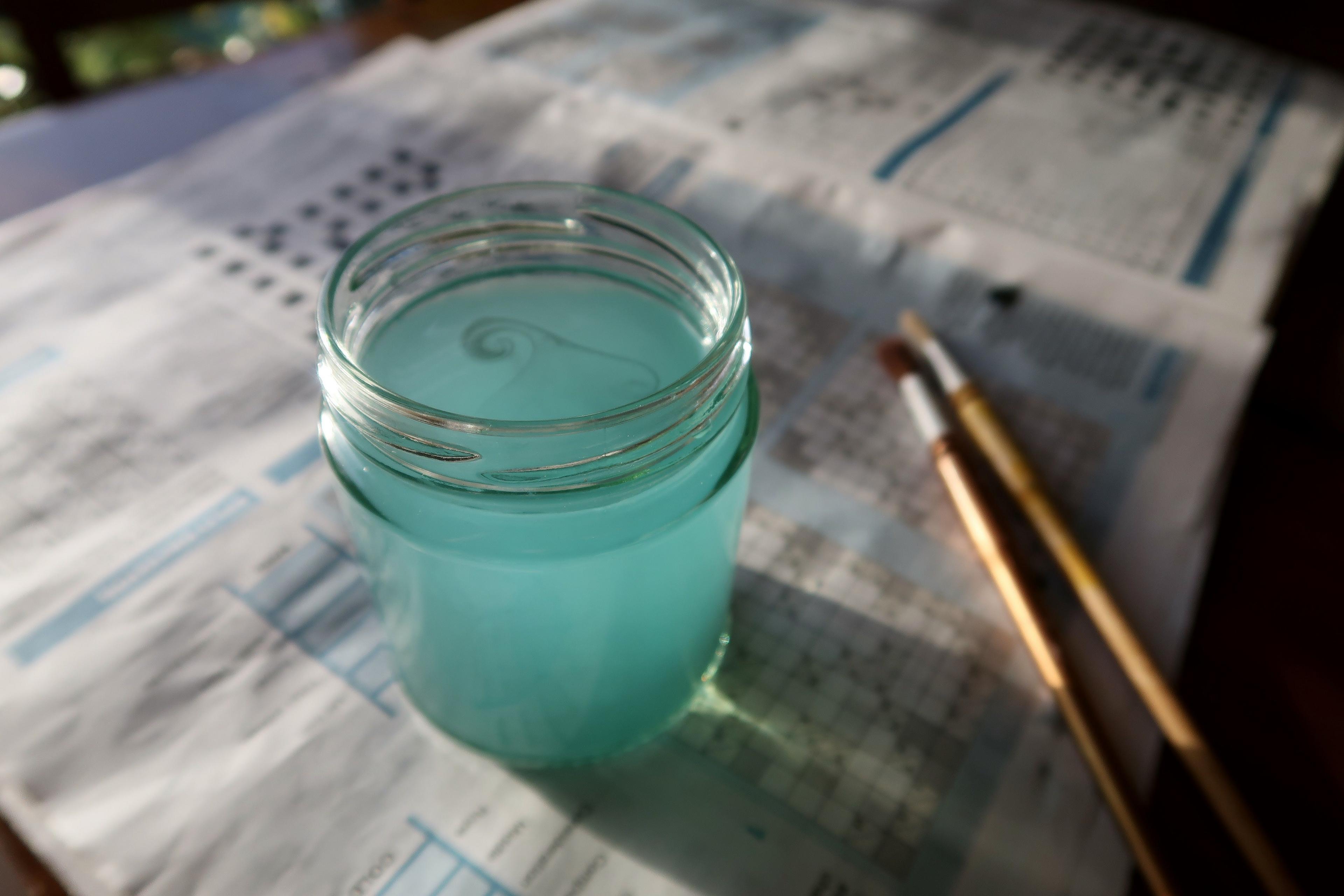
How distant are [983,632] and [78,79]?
0.95 metres

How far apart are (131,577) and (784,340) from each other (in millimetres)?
385

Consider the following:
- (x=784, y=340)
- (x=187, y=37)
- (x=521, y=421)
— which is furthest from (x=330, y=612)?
(x=187, y=37)

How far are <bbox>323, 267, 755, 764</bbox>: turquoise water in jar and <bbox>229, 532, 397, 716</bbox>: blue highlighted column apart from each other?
28mm

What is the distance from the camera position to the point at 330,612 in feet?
1.40

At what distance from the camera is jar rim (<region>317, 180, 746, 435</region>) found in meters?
0.26

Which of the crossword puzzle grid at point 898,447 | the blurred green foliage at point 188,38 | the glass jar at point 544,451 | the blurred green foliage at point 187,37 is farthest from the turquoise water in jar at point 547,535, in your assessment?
the blurred green foliage at point 188,38

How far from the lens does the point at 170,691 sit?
1.28ft

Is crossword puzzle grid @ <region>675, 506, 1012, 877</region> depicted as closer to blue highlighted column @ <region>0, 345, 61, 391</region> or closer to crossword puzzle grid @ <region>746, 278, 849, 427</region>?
crossword puzzle grid @ <region>746, 278, 849, 427</region>

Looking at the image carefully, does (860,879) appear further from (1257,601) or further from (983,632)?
(1257,601)

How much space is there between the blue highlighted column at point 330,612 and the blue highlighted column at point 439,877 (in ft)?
0.22

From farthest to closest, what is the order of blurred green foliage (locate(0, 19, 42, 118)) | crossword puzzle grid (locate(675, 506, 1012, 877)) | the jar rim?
blurred green foliage (locate(0, 19, 42, 118)) → crossword puzzle grid (locate(675, 506, 1012, 877)) → the jar rim

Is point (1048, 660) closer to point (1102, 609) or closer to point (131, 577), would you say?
point (1102, 609)

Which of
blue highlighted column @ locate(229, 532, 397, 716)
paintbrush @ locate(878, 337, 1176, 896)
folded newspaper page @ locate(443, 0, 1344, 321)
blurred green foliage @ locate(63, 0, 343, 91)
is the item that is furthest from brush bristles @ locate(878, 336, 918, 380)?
blurred green foliage @ locate(63, 0, 343, 91)

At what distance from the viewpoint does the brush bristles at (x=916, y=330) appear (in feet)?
1.78
